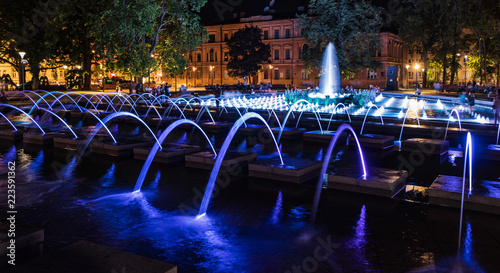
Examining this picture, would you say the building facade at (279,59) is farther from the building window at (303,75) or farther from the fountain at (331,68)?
the fountain at (331,68)

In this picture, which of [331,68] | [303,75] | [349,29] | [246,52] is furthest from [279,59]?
[331,68]

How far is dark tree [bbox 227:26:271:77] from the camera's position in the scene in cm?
6481

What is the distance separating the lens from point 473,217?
6.31 metres

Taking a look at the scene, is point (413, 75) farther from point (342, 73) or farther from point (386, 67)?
point (342, 73)

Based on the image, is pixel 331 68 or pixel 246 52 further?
pixel 246 52

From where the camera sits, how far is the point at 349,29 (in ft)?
151

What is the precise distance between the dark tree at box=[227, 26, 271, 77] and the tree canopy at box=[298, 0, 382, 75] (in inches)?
741

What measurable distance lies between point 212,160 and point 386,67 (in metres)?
62.6

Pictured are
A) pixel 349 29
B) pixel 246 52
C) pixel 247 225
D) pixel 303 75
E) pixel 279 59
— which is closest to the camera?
pixel 247 225

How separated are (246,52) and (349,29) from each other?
72.7 feet

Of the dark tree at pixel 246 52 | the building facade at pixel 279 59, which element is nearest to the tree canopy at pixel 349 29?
the dark tree at pixel 246 52

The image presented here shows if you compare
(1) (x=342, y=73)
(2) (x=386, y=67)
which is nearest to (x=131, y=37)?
(1) (x=342, y=73)

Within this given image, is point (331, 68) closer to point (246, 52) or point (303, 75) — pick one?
point (246, 52)

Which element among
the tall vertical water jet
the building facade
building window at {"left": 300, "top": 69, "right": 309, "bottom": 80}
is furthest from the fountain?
building window at {"left": 300, "top": 69, "right": 309, "bottom": 80}
